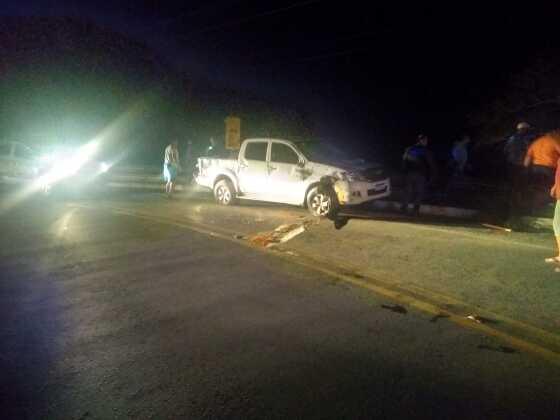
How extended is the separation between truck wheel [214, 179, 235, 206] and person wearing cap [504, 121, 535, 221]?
6.79 metres

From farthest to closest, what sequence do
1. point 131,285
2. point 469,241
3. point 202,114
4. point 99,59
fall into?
point 202,114 < point 99,59 < point 469,241 < point 131,285

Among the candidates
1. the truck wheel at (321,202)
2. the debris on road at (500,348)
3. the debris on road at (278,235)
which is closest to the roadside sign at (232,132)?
the truck wheel at (321,202)

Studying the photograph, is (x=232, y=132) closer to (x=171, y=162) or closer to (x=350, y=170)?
(x=171, y=162)

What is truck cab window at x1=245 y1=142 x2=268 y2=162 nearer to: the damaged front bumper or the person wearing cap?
the damaged front bumper

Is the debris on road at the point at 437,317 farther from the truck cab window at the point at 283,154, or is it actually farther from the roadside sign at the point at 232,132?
the roadside sign at the point at 232,132

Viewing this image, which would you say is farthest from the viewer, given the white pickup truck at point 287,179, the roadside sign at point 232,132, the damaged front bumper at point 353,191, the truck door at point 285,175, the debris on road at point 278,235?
the roadside sign at point 232,132

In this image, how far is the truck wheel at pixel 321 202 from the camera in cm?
1118

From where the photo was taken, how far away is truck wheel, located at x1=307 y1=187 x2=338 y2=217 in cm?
1118

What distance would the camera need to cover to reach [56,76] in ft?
110

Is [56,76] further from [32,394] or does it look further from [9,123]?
[32,394]

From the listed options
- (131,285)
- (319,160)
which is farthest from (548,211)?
(131,285)

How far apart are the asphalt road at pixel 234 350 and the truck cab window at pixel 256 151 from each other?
5.61m

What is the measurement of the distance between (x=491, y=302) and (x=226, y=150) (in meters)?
9.94

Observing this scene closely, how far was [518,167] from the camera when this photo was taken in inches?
401
